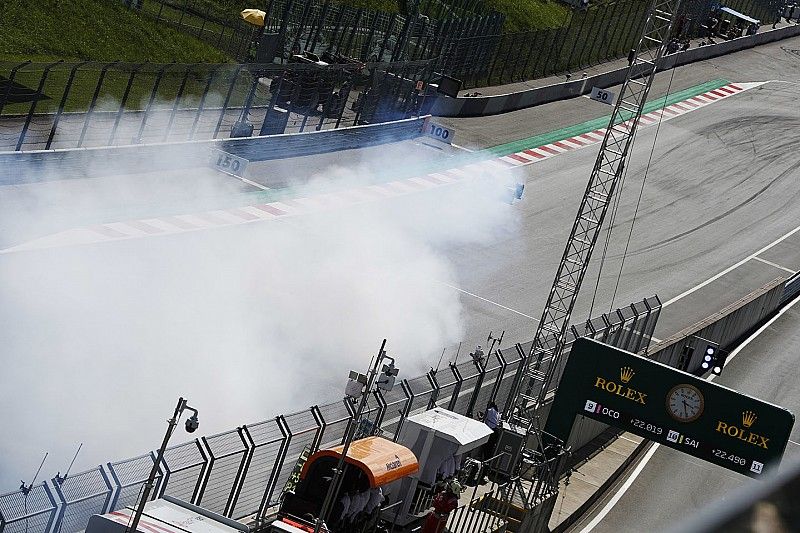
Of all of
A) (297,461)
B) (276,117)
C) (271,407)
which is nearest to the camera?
(297,461)

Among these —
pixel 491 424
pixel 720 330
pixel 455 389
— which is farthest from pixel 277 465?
pixel 720 330

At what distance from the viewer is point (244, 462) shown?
57.3ft

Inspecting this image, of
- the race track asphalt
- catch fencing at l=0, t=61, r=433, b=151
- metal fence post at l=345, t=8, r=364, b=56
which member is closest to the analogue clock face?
the race track asphalt

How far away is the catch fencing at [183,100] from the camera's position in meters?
32.6

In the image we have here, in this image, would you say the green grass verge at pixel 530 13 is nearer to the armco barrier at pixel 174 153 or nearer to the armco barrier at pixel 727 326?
the armco barrier at pixel 174 153

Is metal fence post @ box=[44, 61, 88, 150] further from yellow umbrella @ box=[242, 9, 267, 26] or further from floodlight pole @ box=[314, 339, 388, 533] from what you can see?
yellow umbrella @ box=[242, 9, 267, 26]

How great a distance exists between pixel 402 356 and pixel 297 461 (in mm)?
12466

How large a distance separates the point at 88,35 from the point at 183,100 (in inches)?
391

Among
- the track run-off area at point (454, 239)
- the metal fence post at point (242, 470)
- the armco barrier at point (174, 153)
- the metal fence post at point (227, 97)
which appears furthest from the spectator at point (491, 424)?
the metal fence post at point (227, 97)

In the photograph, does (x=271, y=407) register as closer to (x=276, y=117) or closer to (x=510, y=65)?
(x=276, y=117)

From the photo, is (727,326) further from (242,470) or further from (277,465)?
(242,470)

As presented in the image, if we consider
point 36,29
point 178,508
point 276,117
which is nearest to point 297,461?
point 178,508

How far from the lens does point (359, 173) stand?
4488 centimetres

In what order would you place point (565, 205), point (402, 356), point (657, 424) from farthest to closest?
point (565, 205), point (402, 356), point (657, 424)
